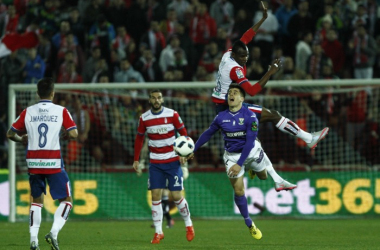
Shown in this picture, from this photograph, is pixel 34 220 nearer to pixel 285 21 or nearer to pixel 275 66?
pixel 275 66

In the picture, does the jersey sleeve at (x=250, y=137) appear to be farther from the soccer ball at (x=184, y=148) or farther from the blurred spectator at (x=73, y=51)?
the blurred spectator at (x=73, y=51)

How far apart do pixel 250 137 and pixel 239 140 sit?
1.15ft

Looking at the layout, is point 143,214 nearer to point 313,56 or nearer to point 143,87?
point 143,87

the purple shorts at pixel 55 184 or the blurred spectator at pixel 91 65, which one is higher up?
the blurred spectator at pixel 91 65

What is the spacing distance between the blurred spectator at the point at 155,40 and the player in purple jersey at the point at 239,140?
8.89m

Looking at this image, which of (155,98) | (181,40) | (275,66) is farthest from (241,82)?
(181,40)

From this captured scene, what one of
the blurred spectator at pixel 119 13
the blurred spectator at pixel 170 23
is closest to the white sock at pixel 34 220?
the blurred spectator at pixel 170 23

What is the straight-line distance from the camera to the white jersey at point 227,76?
11.8m

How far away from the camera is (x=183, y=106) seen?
60.5ft

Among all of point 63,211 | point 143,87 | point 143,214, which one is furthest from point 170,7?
point 63,211

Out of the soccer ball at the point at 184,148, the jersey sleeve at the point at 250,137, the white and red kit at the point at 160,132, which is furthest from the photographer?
the white and red kit at the point at 160,132

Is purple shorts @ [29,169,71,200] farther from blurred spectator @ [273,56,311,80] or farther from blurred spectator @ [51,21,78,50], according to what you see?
blurred spectator @ [51,21,78,50]

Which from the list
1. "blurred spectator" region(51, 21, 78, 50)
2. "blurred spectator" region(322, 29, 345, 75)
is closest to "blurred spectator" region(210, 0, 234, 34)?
"blurred spectator" region(322, 29, 345, 75)

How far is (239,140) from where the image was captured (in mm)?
11875
